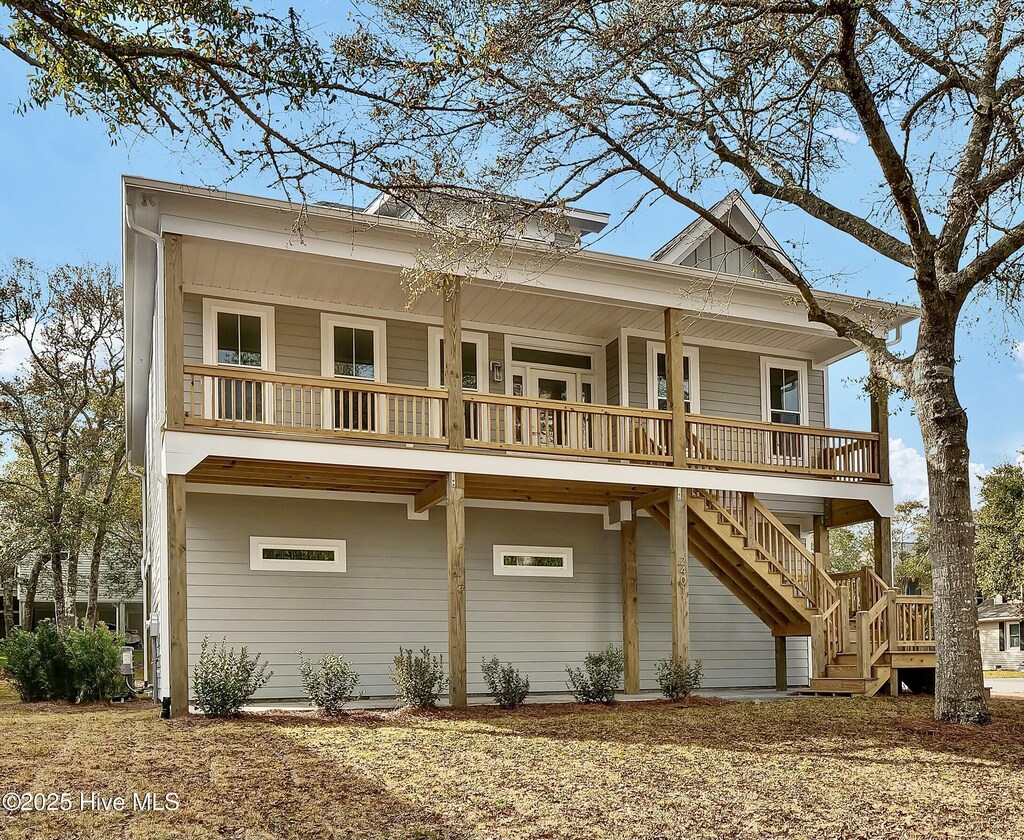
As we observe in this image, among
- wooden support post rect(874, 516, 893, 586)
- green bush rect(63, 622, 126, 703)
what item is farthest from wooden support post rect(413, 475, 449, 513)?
wooden support post rect(874, 516, 893, 586)

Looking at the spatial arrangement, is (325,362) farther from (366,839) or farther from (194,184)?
(366,839)

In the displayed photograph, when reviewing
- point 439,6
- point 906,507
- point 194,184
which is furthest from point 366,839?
point 906,507

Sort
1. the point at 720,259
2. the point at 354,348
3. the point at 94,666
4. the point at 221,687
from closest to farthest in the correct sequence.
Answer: the point at 221,687 < the point at 354,348 < the point at 94,666 < the point at 720,259

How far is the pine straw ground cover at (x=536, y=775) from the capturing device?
21.2 ft

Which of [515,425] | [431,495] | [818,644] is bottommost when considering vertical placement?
[818,644]

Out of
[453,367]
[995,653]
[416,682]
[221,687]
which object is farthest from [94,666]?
[995,653]

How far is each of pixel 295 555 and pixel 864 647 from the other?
325 inches

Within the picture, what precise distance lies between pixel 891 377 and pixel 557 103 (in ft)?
16.9

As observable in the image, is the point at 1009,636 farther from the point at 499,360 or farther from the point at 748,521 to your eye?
the point at 499,360

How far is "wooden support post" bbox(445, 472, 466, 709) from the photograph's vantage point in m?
12.8

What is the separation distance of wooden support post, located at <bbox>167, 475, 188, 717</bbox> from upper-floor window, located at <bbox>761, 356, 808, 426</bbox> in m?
11.1

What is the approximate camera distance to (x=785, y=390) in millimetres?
19234

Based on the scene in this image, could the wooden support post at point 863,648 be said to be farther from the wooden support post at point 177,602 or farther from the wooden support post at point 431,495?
the wooden support post at point 177,602

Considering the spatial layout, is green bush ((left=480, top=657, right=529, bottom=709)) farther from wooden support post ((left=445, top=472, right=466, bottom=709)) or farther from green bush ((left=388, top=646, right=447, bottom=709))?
green bush ((left=388, top=646, right=447, bottom=709))
